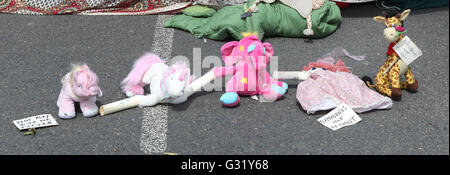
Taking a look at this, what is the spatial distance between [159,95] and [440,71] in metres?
1.84

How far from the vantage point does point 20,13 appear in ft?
11.5

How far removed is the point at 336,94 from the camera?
2.49 meters

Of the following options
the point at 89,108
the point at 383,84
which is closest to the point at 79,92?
the point at 89,108

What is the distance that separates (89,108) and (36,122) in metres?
0.28

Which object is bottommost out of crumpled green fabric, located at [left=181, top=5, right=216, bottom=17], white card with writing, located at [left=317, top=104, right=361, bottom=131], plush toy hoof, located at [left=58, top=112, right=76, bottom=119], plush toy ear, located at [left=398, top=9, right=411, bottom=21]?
white card with writing, located at [left=317, top=104, right=361, bottom=131]

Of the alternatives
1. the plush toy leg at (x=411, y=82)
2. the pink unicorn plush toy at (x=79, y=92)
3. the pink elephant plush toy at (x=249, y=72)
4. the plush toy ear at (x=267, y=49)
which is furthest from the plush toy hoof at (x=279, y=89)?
the pink unicorn plush toy at (x=79, y=92)

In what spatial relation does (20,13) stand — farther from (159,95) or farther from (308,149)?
(308,149)

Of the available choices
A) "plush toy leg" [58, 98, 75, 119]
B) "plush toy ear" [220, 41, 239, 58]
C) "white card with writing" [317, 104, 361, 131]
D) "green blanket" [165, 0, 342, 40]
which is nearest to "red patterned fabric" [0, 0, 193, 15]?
"green blanket" [165, 0, 342, 40]

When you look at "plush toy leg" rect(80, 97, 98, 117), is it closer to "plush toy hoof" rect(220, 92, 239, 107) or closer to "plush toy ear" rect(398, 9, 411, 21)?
"plush toy hoof" rect(220, 92, 239, 107)

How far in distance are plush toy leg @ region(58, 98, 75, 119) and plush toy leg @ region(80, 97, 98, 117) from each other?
0.17ft

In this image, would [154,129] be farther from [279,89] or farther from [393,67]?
[393,67]

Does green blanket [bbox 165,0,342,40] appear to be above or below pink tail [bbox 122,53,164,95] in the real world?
above

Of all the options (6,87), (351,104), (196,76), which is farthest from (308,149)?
(6,87)

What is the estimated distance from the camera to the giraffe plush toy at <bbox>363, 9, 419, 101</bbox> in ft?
7.91
